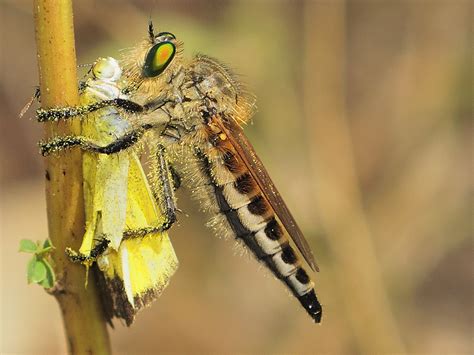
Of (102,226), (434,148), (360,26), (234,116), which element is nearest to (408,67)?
(434,148)

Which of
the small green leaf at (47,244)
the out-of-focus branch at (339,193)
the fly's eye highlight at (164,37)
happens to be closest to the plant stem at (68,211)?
the small green leaf at (47,244)

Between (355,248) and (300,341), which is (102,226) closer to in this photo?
(355,248)

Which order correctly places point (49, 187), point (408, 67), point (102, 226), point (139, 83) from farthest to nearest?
point (408, 67) < point (139, 83) < point (102, 226) < point (49, 187)

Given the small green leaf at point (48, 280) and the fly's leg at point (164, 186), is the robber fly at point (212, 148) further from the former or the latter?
the small green leaf at point (48, 280)

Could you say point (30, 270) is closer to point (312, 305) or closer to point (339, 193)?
point (312, 305)

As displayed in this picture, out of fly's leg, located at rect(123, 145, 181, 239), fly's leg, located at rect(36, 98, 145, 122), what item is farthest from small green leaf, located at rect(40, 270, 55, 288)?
fly's leg, located at rect(123, 145, 181, 239)
